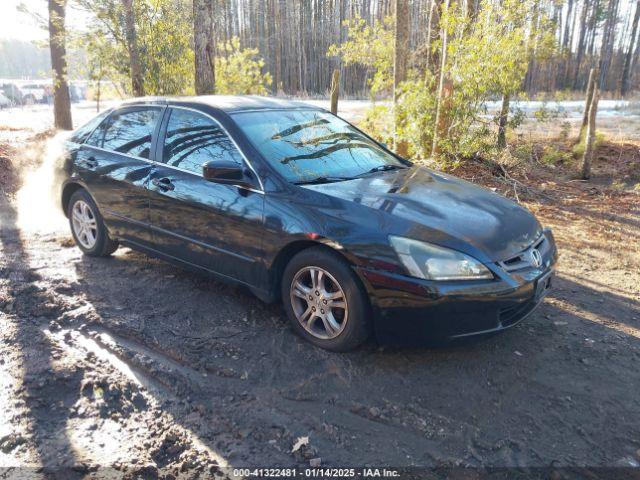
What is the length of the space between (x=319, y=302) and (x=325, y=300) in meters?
0.05

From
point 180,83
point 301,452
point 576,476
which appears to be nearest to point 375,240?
point 301,452

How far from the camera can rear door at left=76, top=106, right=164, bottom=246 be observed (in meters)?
4.50

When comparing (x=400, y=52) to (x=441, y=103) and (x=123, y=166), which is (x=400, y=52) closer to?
(x=441, y=103)

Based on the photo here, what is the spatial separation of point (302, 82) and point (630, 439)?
19.9 meters

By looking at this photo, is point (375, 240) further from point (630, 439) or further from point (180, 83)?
point (180, 83)

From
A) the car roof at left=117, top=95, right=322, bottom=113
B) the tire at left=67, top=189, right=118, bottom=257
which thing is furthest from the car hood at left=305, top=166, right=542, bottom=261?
the tire at left=67, top=189, right=118, bottom=257

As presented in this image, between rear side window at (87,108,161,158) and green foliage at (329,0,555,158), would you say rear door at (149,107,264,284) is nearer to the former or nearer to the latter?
rear side window at (87,108,161,158)

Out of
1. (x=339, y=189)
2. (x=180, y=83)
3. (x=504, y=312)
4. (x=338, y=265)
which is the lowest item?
(x=504, y=312)

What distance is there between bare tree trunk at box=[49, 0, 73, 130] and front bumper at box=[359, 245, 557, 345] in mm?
9239

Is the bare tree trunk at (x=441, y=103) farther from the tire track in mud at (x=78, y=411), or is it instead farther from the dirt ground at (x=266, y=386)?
the tire track in mud at (x=78, y=411)

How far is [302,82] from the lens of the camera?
21.0 m

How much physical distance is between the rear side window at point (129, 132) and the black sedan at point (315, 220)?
0.02m

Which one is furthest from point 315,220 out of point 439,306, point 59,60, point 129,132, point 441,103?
point 59,60

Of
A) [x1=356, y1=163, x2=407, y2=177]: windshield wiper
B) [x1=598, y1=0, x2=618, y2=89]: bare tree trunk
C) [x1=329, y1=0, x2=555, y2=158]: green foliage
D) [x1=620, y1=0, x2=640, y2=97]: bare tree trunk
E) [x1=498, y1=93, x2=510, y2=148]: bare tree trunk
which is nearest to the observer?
[x1=356, y1=163, x2=407, y2=177]: windshield wiper
